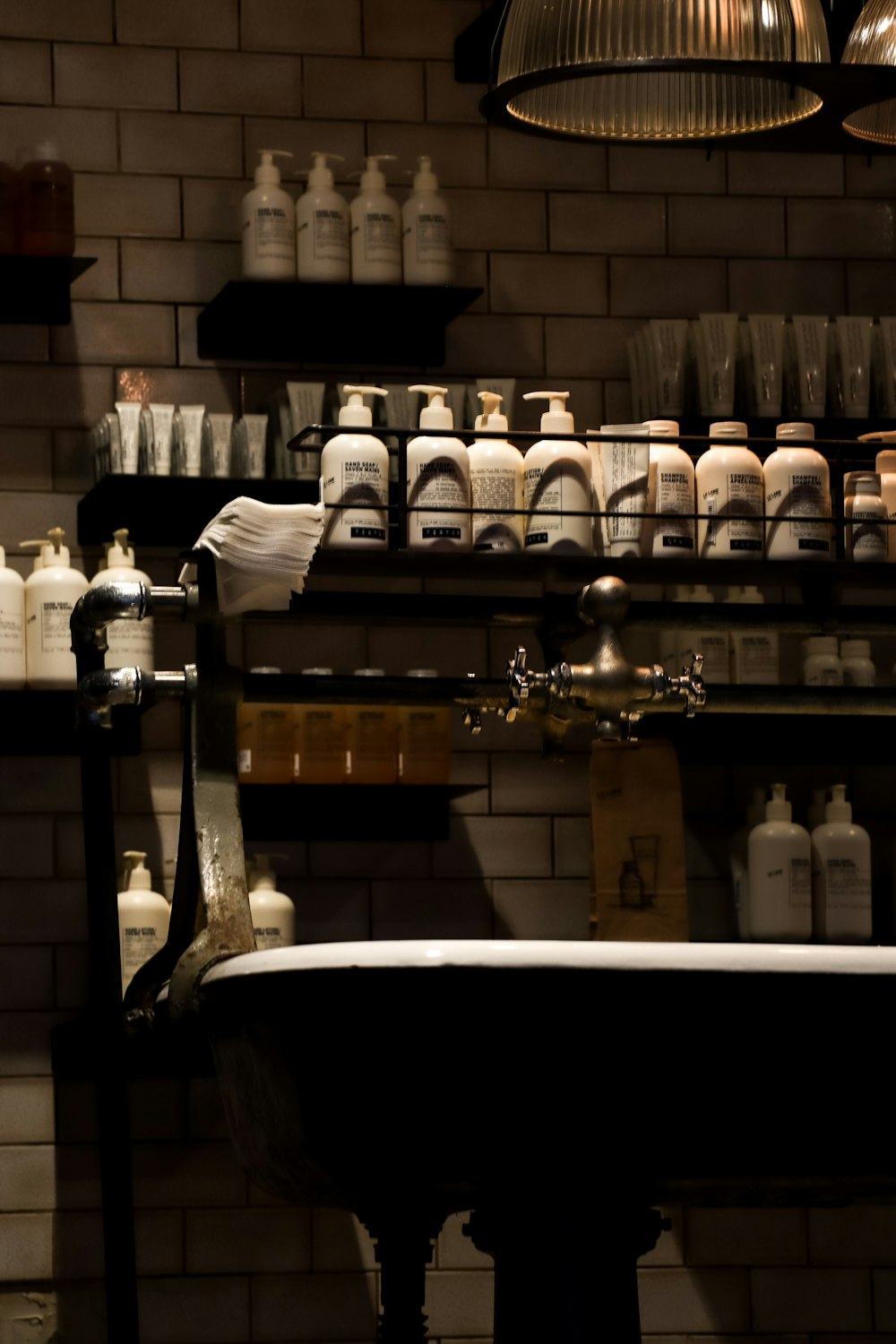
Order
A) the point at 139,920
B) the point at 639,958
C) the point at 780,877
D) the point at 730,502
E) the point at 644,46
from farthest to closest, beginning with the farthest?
the point at 780,877, the point at 139,920, the point at 730,502, the point at 644,46, the point at 639,958

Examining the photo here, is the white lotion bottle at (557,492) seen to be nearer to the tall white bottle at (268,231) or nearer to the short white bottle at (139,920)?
the tall white bottle at (268,231)

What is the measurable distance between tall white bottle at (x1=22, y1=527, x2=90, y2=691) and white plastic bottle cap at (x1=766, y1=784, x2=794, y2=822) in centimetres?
119

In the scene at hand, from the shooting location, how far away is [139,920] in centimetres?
295

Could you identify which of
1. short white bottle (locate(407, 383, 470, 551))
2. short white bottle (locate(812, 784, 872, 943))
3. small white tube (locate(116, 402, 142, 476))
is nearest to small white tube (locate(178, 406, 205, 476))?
small white tube (locate(116, 402, 142, 476))

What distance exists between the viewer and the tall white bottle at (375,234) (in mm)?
3189

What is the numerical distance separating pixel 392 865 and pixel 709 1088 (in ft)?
7.33

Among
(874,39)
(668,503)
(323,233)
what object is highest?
(323,233)

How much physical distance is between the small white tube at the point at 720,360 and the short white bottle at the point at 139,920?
124 cm

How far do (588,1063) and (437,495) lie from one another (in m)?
1.64

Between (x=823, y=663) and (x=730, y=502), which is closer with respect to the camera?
(x=730, y=502)

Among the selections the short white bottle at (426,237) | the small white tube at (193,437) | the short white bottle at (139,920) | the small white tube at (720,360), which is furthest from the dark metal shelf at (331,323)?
the short white bottle at (139,920)

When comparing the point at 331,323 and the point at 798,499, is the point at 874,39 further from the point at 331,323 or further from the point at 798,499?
the point at 331,323

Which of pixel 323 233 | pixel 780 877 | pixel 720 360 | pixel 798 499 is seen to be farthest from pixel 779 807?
pixel 323 233

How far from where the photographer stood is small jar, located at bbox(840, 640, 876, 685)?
126 inches
